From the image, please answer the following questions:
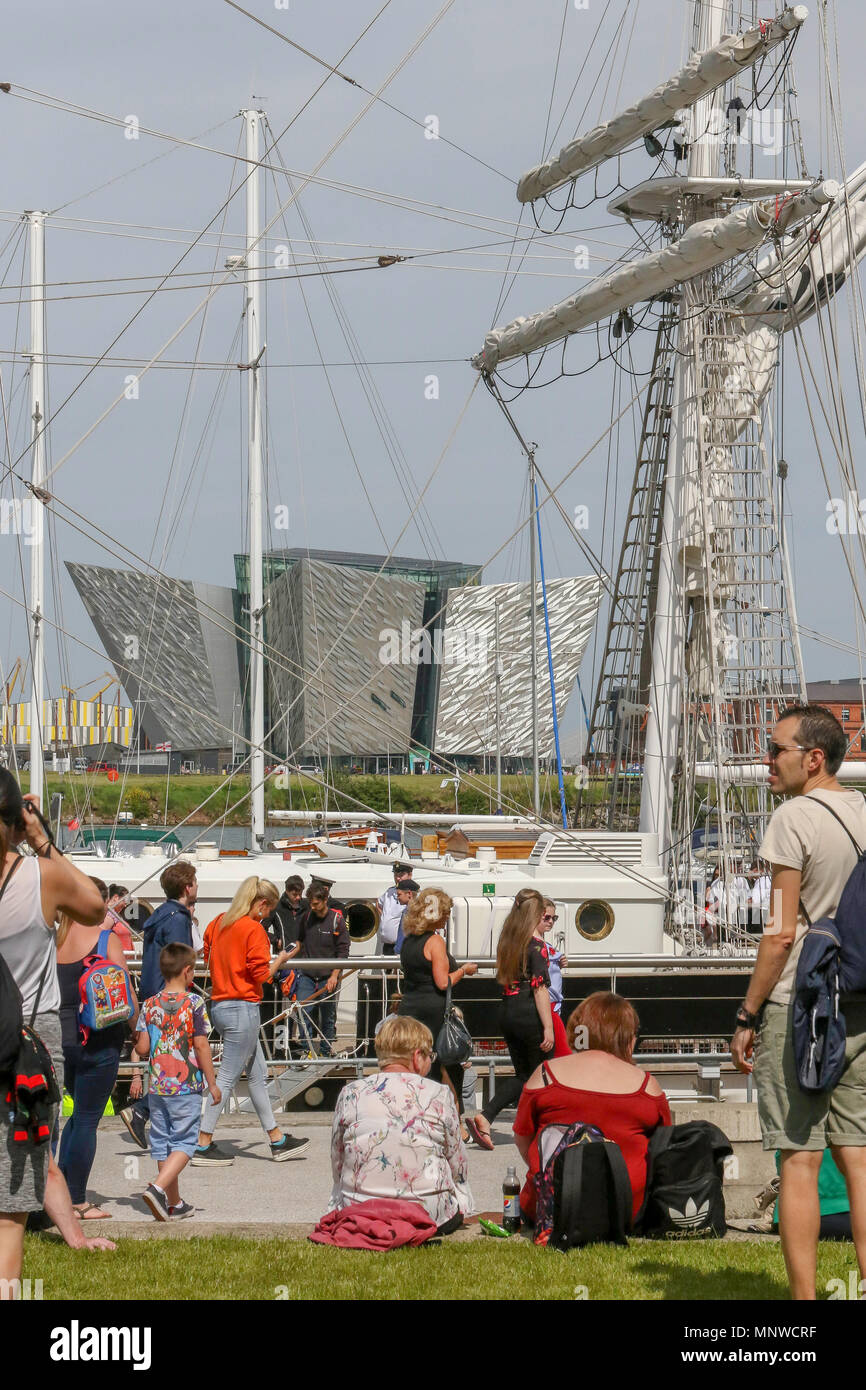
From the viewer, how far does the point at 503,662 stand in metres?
82.8

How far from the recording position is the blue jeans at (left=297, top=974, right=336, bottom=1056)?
12.6 meters

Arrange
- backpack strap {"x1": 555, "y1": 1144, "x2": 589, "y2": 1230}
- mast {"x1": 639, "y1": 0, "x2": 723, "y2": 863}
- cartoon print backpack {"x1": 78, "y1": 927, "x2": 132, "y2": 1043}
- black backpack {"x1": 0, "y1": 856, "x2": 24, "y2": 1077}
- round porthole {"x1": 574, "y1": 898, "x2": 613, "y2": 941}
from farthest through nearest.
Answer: mast {"x1": 639, "y1": 0, "x2": 723, "y2": 863} → round porthole {"x1": 574, "y1": 898, "x2": 613, "y2": 941} → cartoon print backpack {"x1": 78, "y1": 927, "x2": 132, "y2": 1043} → backpack strap {"x1": 555, "y1": 1144, "x2": 589, "y2": 1230} → black backpack {"x1": 0, "y1": 856, "x2": 24, "y2": 1077}

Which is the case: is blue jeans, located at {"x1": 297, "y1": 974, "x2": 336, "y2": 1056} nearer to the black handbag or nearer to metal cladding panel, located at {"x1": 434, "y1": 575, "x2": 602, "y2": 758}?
the black handbag

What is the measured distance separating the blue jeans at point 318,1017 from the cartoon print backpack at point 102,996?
564 cm

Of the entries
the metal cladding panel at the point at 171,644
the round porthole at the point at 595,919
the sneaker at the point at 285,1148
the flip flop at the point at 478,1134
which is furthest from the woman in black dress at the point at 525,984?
the metal cladding panel at the point at 171,644

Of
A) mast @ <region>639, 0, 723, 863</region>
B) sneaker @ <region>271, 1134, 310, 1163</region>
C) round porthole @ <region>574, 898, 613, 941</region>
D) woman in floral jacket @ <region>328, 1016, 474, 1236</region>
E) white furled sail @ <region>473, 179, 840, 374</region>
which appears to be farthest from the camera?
mast @ <region>639, 0, 723, 863</region>

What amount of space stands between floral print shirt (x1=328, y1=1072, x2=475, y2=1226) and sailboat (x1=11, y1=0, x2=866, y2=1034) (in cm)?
1108

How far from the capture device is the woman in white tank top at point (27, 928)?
4.23 metres

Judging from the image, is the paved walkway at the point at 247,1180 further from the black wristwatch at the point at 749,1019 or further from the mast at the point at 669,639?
the mast at the point at 669,639

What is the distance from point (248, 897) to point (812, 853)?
15.3 feet

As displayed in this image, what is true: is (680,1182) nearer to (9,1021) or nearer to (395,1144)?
(395,1144)

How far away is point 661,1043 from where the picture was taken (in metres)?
13.9

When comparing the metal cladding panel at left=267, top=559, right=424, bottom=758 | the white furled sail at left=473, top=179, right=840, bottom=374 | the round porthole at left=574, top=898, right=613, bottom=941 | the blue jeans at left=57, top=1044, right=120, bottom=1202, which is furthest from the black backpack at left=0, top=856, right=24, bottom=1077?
the metal cladding panel at left=267, top=559, right=424, bottom=758
